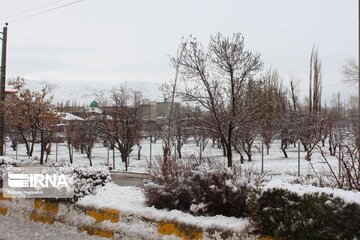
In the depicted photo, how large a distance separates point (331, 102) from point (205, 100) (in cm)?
6923

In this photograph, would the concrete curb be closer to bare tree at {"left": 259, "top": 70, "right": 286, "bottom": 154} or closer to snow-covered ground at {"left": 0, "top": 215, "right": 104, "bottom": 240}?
snow-covered ground at {"left": 0, "top": 215, "right": 104, "bottom": 240}

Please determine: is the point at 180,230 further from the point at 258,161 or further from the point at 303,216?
the point at 258,161

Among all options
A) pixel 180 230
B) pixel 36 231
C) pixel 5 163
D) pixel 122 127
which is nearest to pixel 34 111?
pixel 122 127

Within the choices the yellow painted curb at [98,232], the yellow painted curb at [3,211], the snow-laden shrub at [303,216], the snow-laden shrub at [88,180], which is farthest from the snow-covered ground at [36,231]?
the snow-laden shrub at [303,216]

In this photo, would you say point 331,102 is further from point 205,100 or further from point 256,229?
point 256,229

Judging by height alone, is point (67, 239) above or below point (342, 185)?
below

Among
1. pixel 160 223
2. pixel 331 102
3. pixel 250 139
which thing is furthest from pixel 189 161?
pixel 331 102

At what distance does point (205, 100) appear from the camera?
25.8 m

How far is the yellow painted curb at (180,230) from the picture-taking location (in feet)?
21.5

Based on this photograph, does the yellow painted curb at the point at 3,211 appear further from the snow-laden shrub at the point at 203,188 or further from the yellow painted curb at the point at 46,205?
the snow-laden shrub at the point at 203,188

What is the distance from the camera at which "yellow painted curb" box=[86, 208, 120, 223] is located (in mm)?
7655

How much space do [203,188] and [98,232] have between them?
1.97 metres

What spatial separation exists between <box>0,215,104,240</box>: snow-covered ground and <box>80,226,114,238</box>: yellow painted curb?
0.09 metres

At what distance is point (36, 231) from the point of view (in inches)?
325
